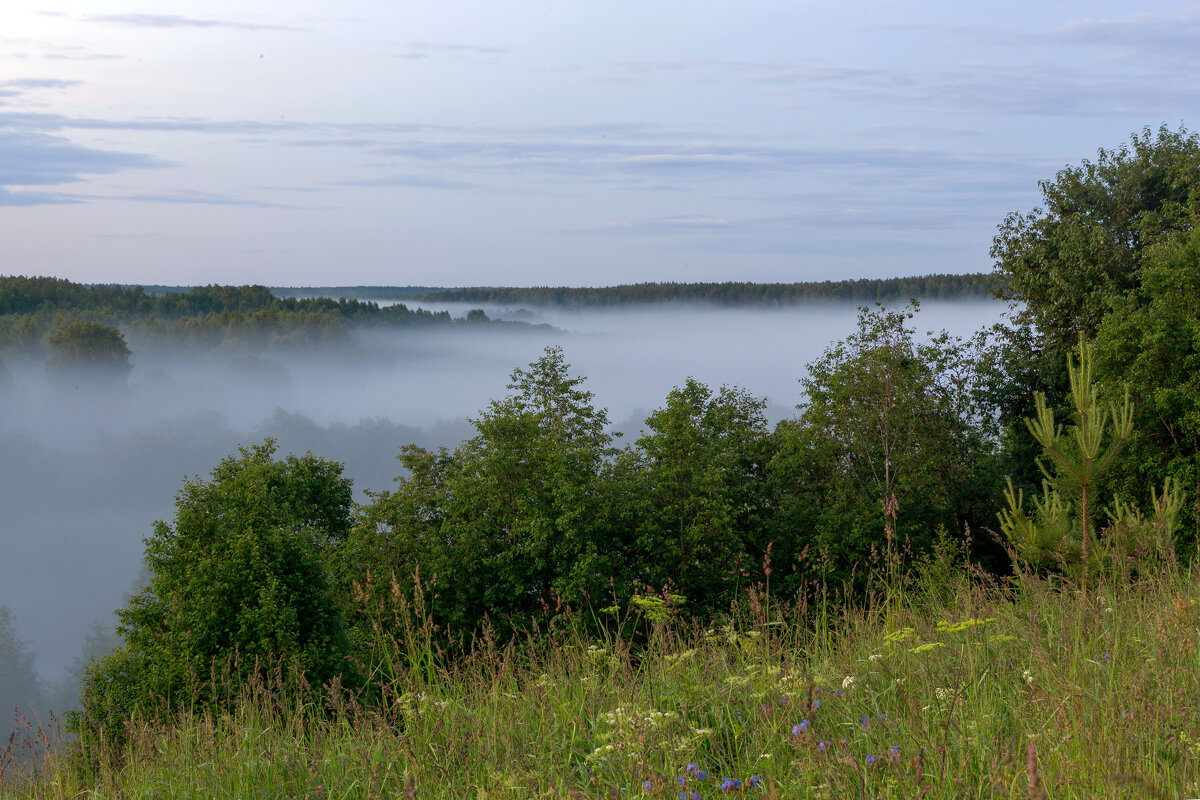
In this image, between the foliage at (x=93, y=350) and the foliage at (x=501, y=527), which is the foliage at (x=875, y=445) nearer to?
the foliage at (x=501, y=527)

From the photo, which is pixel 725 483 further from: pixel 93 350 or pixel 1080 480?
pixel 93 350

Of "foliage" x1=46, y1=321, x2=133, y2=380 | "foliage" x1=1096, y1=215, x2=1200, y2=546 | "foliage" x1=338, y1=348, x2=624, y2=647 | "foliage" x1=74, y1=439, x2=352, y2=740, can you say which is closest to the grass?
"foliage" x1=74, y1=439, x2=352, y2=740

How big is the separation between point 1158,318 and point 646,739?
2887 centimetres

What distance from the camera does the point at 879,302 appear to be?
35.3 m

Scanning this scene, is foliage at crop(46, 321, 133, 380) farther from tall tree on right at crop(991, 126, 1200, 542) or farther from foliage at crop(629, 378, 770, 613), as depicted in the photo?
tall tree on right at crop(991, 126, 1200, 542)

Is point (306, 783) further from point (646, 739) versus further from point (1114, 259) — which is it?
point (1114, 259)

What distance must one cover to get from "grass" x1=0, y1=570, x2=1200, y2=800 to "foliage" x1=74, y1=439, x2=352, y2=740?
15.6 m

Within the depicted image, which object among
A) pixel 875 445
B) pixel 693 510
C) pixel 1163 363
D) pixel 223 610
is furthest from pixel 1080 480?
pixel 875 445

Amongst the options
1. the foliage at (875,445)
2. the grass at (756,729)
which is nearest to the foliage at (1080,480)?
the grass at (756,729)

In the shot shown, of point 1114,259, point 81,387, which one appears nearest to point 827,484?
point 1114,259

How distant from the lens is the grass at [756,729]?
3.26 meters

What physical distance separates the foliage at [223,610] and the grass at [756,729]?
1561 centimetres

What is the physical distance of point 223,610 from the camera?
22.3 metres

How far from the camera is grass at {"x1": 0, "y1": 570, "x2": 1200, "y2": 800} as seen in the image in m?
3.26
